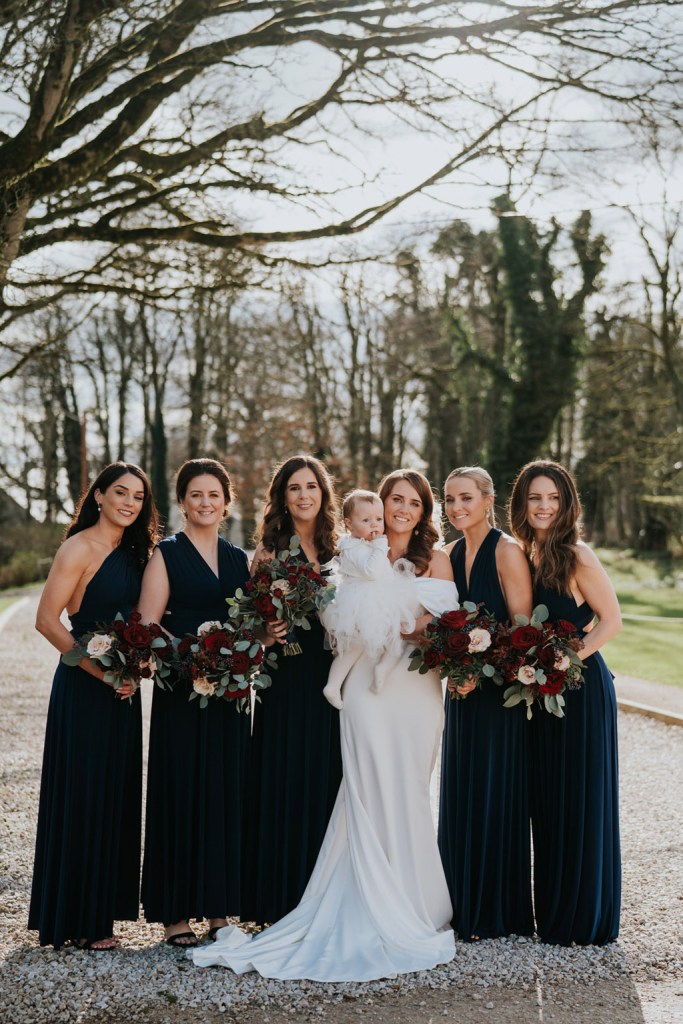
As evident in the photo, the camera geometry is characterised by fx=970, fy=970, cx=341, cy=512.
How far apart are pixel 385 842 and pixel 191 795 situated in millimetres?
1031

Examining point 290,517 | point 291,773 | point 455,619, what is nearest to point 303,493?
point 290,517

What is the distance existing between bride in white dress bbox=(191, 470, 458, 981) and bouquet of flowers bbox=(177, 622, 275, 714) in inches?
24.3

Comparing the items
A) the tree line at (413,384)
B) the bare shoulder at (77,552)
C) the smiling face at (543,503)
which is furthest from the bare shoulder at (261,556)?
the tree line at (413,384)

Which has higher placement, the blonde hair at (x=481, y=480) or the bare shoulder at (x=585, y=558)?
the blonde hair at (x=481, y=480)

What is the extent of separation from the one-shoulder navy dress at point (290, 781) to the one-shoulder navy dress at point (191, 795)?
0.11 meters

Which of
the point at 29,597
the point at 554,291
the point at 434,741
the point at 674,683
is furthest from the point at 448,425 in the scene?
the point at 434,741

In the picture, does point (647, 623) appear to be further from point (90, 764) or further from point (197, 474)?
point (90, 764)

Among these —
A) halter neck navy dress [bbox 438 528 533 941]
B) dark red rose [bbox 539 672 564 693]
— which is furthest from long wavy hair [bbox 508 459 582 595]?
dark red rose [bbox 539 672 564 693]

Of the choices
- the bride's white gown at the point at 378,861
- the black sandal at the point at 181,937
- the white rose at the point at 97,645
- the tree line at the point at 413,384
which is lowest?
the black sandal at the point at 181,937

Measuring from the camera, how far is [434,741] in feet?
17.1

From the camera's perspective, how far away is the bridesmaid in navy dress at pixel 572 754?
504 centimetres

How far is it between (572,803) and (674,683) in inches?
372

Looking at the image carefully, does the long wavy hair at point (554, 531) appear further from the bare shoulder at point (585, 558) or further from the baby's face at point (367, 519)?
the baby's face at point (367, 519)

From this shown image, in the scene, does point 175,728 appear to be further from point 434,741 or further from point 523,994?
point 523,994
